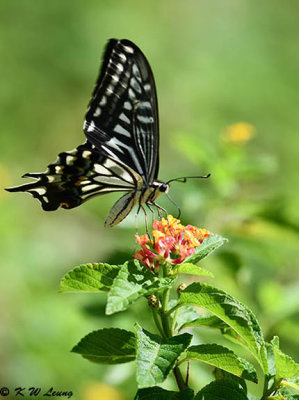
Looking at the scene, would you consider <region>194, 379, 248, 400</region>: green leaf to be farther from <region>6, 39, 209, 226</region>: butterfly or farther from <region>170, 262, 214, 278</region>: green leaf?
<region>6, 39, 209, 226</region>: butterfly

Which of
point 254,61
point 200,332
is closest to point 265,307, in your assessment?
point 200,332

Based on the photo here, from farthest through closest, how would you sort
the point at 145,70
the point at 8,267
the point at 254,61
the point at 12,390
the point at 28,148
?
the point at 254,61 → the point at 28,148 → the point at 8,267 → the point at 12,390 → the point at 145,70

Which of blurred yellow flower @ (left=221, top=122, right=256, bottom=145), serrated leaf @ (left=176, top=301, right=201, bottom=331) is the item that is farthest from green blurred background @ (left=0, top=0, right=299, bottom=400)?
serrated leaf @ (left=176, top=301, right=201, bottom=331)

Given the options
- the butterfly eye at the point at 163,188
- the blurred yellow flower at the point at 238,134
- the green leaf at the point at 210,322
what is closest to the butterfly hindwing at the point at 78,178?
the butterfly eye at the point at 163,188

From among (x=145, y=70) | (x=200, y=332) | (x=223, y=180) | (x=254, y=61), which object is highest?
(x=254, y=61)

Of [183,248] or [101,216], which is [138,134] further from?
[183,248]

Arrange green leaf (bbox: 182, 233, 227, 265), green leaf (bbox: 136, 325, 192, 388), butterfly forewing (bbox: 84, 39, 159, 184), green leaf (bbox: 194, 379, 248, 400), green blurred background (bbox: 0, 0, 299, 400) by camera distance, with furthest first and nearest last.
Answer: green blurred background (bbox: 0, 0, 299, 400), butterfly forewing (bbox: 84, 39, 159, 184), green leaf (bbox: 182, 233, 227, 265), green leaf (bbox: 194, 379, 248, 400), green leaf (bbox: 136, 325, 192, 388)

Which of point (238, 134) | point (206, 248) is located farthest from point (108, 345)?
point (238, 134)
